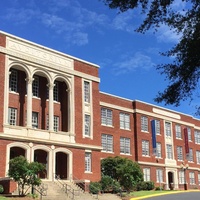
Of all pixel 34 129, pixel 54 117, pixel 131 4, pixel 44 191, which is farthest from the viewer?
pixel 54 117

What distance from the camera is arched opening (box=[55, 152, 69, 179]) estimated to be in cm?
3959

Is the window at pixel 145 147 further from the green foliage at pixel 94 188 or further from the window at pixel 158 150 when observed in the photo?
the green foliage at pixel 94 188

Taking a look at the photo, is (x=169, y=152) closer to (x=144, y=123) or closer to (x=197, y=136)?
(x=144, y=123)

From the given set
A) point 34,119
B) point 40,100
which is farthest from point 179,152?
point 34,119

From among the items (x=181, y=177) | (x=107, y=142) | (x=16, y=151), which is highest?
(x=107, y=142)

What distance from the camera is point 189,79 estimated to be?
11086mm

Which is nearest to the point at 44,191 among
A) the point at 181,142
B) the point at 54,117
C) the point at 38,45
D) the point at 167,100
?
the point at 54,117

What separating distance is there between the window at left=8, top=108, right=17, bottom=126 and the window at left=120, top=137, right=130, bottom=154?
1783 centimetres

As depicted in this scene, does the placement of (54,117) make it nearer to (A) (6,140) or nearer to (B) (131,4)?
(A) (6,140)

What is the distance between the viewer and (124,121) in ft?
173

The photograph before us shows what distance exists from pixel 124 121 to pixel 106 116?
12.0 ft

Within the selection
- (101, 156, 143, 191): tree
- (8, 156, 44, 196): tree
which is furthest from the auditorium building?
(8, 156, 44, 196): tree

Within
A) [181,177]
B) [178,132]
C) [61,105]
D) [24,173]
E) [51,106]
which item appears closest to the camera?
[24,173]

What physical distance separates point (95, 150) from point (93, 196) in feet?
26.1
